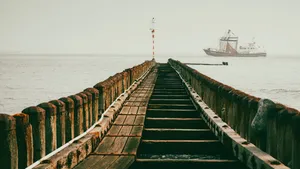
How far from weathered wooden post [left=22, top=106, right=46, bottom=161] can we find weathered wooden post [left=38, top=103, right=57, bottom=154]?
165mm

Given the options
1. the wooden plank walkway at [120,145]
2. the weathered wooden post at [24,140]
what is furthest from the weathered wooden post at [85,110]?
the weathered wooden post at [24,140]

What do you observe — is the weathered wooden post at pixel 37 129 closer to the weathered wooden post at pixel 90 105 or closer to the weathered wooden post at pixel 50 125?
the weathered wooden post at pixel 50 125

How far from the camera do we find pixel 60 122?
5348 millimetres

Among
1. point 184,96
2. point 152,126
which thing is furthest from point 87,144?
point 184,96

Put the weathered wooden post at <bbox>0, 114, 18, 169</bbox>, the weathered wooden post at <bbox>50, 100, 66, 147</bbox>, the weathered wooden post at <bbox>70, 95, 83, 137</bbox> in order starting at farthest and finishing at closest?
1. the weathered wooden post at <bbox>70, 95, 83, 137</bbox>
2. the weathered wooden post at <bbox>50, 100, 66, 147</bbox>
3. the weathered wooden post at <bbox>0, 114, 18, 169</bbox>

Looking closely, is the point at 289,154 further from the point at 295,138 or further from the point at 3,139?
the point at 3,139

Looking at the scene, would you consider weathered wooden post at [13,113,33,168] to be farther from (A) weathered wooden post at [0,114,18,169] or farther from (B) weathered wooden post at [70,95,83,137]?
(B) weathered wooden post at [70,95,83,137]

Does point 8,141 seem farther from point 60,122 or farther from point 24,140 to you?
point 60,122

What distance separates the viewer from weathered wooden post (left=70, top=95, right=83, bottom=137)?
19.6 ft

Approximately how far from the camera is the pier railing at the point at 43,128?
3.99 m

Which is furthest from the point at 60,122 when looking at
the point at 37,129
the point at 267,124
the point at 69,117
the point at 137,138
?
the point at 267,124

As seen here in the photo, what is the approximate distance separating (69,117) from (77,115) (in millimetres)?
386

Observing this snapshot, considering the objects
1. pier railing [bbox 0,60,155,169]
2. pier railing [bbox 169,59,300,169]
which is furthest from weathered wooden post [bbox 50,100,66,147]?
pier railing [bbox 169,59,300,169]

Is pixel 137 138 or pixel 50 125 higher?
pixel 50 125
